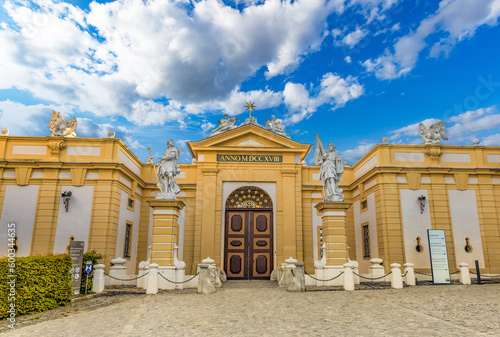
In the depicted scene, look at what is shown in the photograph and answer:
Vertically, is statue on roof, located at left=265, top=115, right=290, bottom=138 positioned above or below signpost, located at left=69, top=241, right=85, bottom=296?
above

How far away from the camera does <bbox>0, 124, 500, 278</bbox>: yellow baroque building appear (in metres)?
15.3

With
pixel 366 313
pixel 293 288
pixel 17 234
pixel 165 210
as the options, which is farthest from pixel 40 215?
pixel 366 313

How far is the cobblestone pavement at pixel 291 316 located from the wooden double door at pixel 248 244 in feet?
20.1

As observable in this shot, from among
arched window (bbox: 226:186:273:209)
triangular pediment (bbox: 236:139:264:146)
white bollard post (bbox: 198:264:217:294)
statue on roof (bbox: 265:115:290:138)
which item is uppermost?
statue on roof (bbox: 265:115:290:138)

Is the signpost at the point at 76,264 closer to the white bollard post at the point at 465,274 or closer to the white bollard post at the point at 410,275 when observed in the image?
the white bollard post at the point at 410,275

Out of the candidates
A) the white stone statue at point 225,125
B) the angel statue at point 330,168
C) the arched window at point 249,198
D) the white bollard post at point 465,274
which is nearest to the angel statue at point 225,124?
the white stone statue at point 225,125

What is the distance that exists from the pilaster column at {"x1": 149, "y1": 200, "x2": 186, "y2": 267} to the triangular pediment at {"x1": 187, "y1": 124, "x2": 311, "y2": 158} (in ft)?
16.8

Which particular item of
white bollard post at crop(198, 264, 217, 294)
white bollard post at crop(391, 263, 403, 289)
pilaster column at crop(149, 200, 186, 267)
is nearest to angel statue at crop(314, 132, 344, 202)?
white bollard post at crop(391, 263, 403, 289)

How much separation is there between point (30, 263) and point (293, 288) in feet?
23.9

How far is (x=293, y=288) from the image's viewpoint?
11297 millimetres

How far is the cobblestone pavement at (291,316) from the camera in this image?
6.20 metres

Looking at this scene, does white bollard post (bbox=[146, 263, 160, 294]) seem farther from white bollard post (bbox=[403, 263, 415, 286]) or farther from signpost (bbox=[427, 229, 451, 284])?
signpost (bbox=[427, 229, 451, 284])

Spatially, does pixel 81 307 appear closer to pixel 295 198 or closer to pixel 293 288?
pixel 293 288

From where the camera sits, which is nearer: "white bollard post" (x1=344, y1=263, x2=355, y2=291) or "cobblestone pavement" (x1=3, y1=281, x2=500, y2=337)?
"cobblestone pavement" (x1=3, y1=281, x2=500, y2=337)
